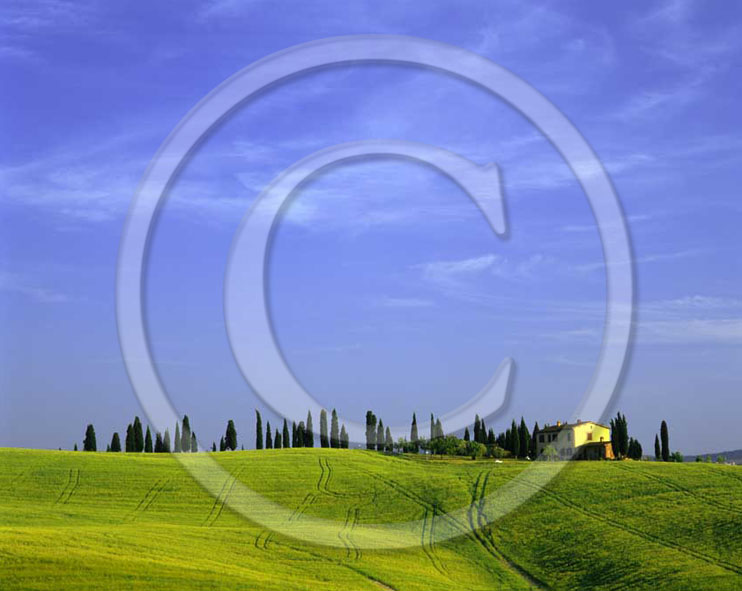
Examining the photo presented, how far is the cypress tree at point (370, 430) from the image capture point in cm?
13762

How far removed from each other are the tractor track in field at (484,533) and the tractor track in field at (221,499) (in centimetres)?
2142

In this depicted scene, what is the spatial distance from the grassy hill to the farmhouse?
125 feet

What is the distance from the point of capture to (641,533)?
58.3 meters

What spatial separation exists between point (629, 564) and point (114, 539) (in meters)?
32.5

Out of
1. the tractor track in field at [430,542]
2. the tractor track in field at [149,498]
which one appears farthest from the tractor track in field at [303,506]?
the tractor track in field at [149,498]

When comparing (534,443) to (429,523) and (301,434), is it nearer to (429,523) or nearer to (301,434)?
(301,434)

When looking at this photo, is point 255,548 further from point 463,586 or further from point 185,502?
point 185,502

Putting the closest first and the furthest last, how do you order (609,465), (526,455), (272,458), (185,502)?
(185,502)
(609,465)
(272,458)
(526,455)

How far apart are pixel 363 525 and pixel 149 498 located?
22.5m

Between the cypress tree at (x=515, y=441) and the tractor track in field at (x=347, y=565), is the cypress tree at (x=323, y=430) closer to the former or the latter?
the cypress tree at (x=515, y=441)

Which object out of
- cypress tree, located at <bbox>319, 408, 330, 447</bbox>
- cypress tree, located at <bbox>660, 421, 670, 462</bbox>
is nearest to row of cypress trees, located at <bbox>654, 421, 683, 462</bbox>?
cypress tree, located at <bbox>660, 421, 670, 462</bbox>

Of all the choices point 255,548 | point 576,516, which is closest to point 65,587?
point 255,548

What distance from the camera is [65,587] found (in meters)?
39.7

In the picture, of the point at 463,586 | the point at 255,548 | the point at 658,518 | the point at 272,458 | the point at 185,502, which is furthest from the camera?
the point at 272,458
